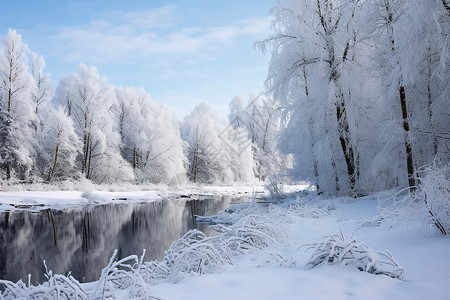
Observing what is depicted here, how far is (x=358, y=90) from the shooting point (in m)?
12.0

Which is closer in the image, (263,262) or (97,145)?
(263,262)

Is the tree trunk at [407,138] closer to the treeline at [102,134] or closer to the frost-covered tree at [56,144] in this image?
the treeline at [102,134]

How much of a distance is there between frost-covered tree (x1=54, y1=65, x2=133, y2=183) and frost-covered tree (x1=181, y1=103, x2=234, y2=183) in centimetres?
1052

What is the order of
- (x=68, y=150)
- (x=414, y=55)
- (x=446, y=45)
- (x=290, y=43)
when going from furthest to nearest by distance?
(x=68, y=150)
(x=290, y=43)
(x=414, y=55)
(x=446, y=45)

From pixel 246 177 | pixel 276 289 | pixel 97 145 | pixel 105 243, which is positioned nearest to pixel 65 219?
pixel 105 243

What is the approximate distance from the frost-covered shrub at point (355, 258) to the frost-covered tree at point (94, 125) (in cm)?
2578

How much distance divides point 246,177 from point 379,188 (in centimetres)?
2733

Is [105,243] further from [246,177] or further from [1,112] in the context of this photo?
[246,177]

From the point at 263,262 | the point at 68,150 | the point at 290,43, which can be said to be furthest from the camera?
the point at 68,150

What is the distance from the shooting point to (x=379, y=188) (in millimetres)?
12305

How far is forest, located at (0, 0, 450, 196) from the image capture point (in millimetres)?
8641

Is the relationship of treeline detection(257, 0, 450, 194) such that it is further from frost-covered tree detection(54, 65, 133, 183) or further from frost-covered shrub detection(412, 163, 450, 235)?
frost-covered tree detection(54, 65, 133, 183)

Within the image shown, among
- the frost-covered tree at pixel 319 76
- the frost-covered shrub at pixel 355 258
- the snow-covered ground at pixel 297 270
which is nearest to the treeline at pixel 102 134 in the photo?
the frost-covered tree at pixel 319 76

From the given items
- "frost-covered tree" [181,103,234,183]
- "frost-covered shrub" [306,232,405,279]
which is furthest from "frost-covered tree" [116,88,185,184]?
"frost-covered shrub" [306,232,405,279]
